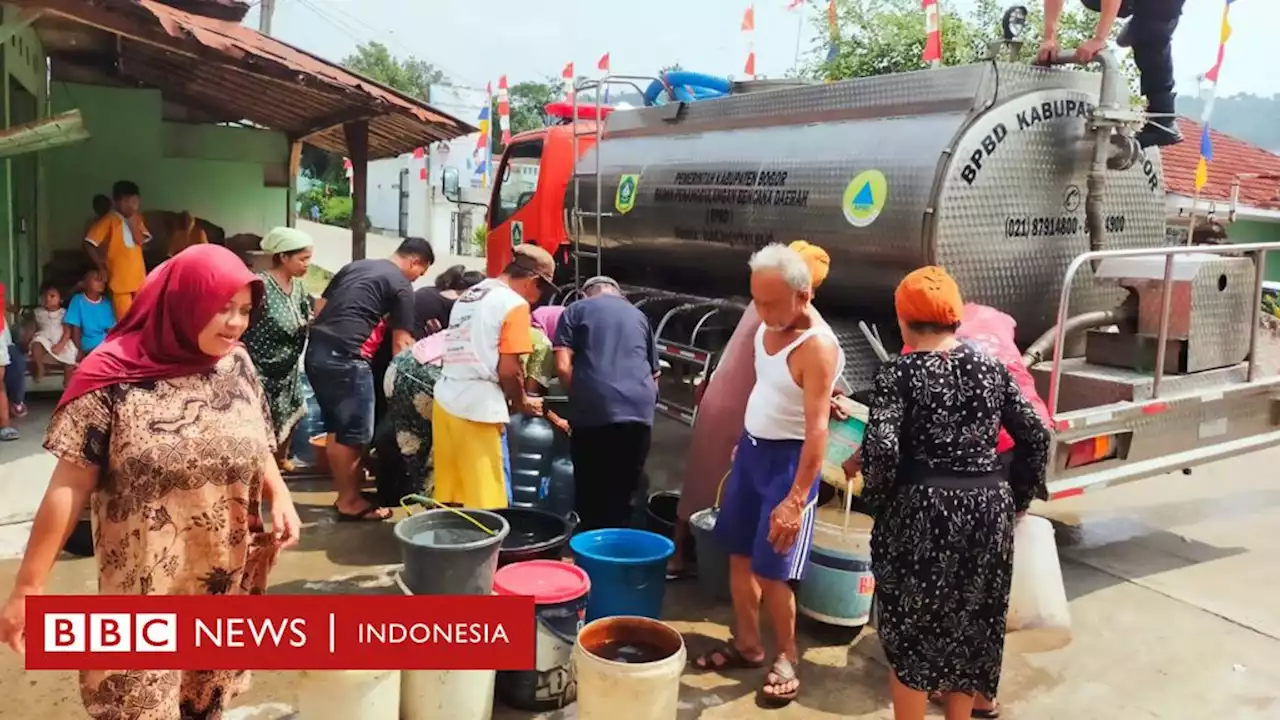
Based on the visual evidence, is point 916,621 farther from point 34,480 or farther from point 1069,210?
point 34,480

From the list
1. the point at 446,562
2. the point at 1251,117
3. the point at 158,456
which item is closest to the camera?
the point at 158,456

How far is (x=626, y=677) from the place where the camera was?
2938mm

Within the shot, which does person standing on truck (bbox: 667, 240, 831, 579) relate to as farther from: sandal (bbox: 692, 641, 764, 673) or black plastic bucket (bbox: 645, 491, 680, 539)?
sandal (bbox: 692, 641, 764, 673)

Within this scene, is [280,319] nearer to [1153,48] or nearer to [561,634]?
[561,634]

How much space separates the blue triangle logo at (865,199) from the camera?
196 inches

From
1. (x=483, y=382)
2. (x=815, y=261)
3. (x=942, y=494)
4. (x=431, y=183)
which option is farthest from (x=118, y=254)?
(x=431, y=183)

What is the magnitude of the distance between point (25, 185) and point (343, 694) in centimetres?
788

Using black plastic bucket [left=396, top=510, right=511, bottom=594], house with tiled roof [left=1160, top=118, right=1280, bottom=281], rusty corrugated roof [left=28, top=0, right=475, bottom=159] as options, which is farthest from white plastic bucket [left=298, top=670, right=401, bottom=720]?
house with tiled roof [left=1160, top=118, right=1280, bottom=281]

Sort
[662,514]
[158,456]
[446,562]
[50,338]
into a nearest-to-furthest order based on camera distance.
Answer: [158,456] < [446,562] < [662,514] < [50,338]

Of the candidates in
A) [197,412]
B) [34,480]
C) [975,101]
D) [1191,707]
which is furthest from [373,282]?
[1191,707]

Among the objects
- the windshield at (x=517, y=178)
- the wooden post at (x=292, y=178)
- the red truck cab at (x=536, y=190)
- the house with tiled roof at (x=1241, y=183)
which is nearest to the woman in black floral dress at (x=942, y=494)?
the red truck cab at (x=536, y=190)

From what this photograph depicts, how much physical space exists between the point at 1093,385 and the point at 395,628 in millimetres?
3550

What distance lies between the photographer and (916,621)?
9.50ft

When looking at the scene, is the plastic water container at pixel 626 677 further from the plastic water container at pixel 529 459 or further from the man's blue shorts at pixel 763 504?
the plastic water container at pixel 529 459
